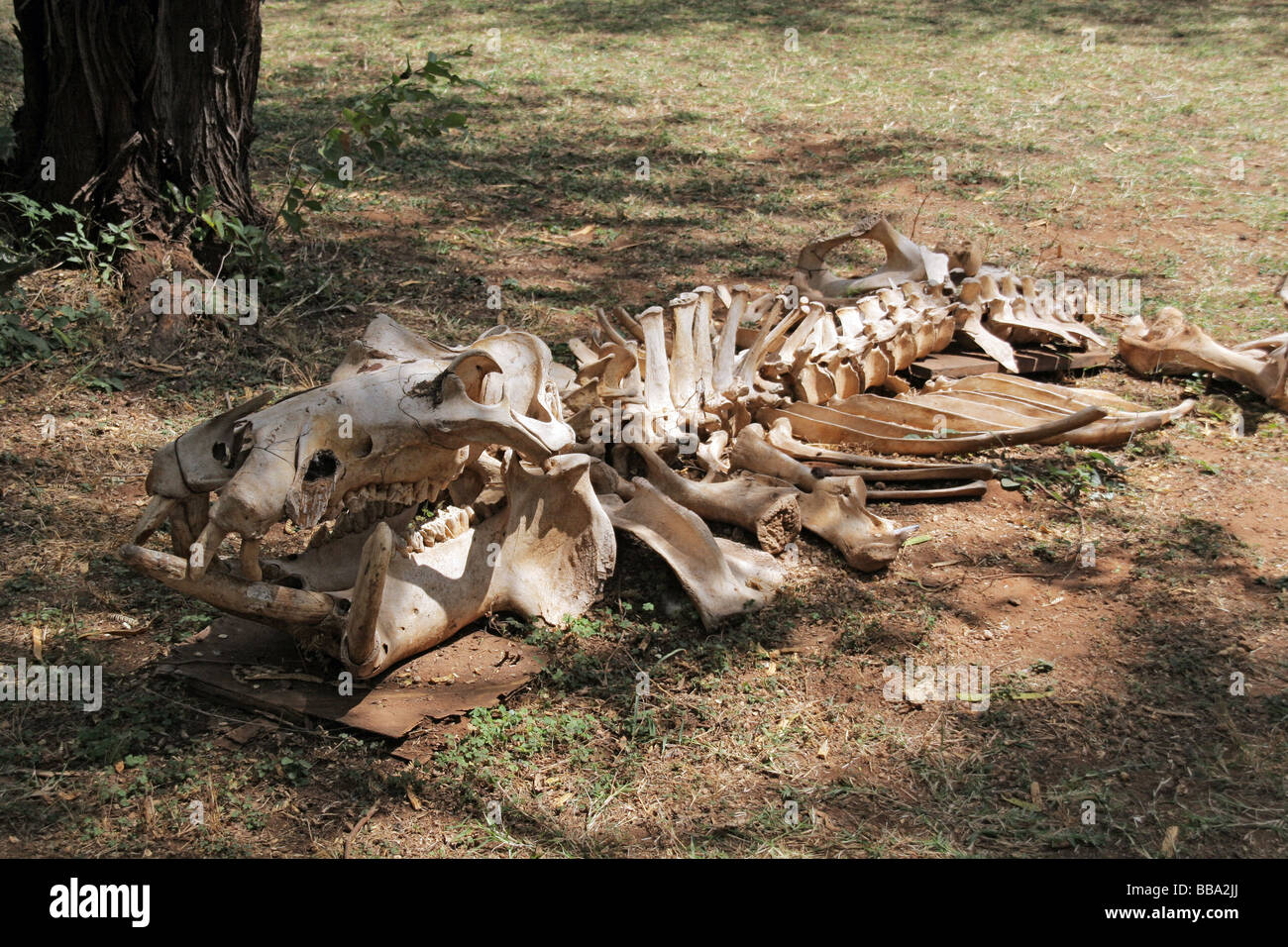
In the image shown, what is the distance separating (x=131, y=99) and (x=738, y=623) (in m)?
3.81

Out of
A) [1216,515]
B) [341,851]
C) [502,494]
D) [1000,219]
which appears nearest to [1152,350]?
[1216,515]

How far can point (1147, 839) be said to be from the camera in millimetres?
3066

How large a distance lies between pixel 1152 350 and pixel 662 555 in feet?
10.8

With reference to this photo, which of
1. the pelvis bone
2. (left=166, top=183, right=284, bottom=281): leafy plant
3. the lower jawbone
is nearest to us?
the lower jawbone

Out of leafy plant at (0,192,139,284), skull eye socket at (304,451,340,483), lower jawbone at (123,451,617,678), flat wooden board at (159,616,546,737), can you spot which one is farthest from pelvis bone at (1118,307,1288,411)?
leafy plant at (0,192,139,284)

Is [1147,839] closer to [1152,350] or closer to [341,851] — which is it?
[341,851]

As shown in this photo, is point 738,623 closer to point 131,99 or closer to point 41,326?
point 41,326

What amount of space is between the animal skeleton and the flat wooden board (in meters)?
0.13

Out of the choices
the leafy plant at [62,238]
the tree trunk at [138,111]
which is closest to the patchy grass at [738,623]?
the leafy plant at [62,238]

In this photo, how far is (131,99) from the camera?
17.6ft

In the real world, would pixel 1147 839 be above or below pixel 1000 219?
below

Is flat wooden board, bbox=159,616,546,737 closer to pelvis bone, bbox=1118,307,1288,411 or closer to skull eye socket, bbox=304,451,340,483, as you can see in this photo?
skull eye socket, bbox=304,451,340,483

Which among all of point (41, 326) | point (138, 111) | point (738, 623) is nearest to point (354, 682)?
point (738, 623)

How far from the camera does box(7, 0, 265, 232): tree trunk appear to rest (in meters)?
5.27
